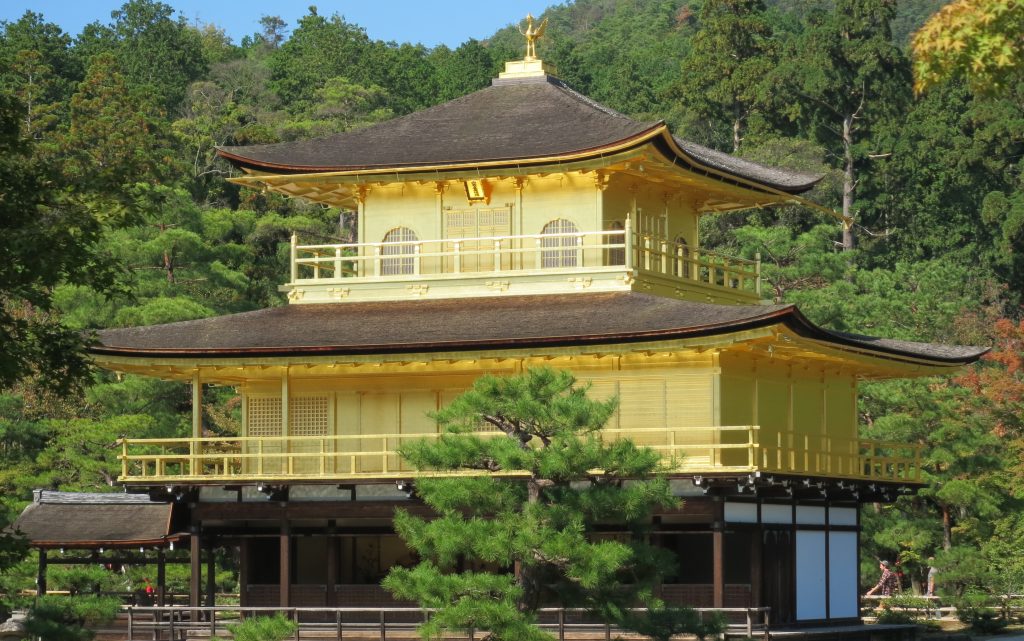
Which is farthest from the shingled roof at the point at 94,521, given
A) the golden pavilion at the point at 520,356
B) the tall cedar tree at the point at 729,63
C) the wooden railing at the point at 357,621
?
the tall cedar tree at the point at 729,63

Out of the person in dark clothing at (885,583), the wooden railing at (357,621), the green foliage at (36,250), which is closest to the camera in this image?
the green foliage at (36,250)

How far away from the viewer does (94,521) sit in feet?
131

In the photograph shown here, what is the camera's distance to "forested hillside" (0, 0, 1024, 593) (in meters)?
44.0

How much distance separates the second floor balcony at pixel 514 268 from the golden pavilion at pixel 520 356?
58mm

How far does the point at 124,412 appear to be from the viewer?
53.0 metres

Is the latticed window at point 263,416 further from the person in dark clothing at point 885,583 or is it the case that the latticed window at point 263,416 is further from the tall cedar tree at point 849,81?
the tall cedar tree at point 849,81

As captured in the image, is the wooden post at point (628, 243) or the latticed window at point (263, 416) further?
the latticed window at point (263, 416)

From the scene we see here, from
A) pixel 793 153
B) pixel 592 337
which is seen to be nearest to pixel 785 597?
pixel 592 337

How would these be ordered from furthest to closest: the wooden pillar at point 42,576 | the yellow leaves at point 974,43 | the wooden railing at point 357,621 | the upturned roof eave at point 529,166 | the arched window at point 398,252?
the arched window at point 398,252 → the wooden pillar at point 42,576 → the upturned roof eave at point 529,166 → the wooden railing at point 357,621 → the yellow leaves at point 974,43

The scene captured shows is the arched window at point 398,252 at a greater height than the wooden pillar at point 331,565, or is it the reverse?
the arched window at point 398,252

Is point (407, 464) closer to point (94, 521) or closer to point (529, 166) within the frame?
point (529, 166)

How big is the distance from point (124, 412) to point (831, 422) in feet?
71.5

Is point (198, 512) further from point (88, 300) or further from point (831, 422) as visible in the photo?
point (88, 300)

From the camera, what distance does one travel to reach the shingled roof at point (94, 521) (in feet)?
128
